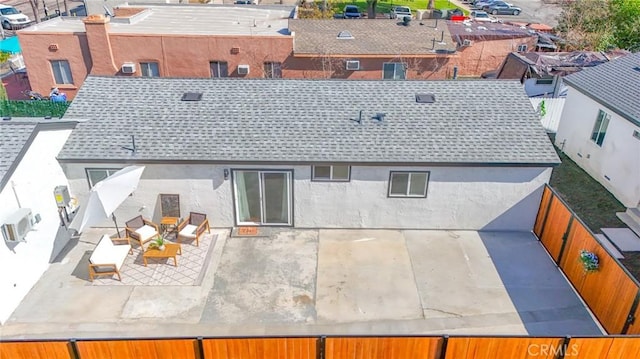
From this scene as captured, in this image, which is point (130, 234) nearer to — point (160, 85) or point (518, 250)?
point (160, 85)

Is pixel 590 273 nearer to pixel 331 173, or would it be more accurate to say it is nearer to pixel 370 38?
pixel 331 173

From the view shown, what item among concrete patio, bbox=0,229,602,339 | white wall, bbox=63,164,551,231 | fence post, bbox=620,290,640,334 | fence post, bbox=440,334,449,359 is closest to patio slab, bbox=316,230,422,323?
concrete patio, bbox=0,229,602,339

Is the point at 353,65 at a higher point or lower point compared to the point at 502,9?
lower

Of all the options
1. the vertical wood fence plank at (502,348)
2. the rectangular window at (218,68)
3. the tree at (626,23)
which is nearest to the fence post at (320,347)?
the vertical wood fence plank at (502,348)

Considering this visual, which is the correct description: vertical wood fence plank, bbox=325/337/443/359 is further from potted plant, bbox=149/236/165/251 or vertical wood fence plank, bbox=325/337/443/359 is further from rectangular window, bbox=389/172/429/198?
potted plant, bbox=149/236/165/251

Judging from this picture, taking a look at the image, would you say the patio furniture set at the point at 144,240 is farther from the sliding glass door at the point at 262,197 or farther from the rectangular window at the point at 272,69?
the rectangular window at the point at 272,69

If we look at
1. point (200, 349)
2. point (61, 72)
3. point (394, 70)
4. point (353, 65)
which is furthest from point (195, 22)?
point (200, 349)
